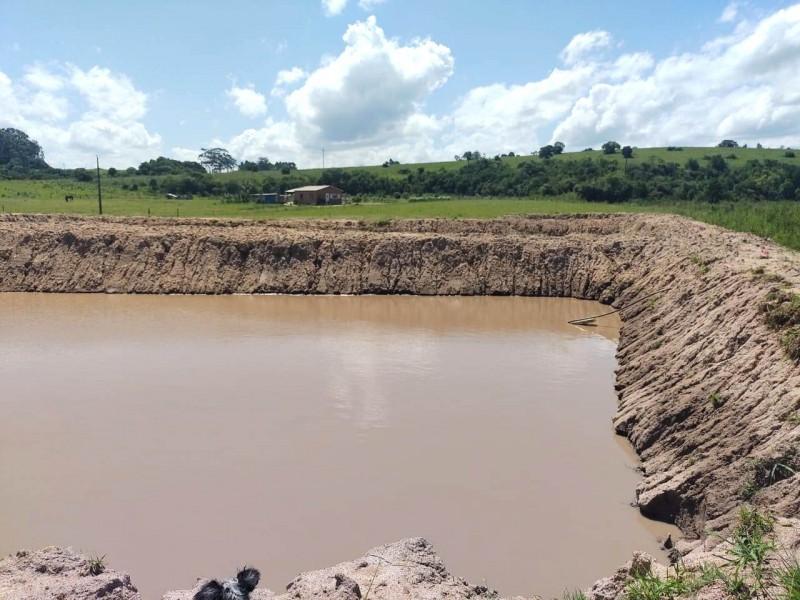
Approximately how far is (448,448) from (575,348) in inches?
379

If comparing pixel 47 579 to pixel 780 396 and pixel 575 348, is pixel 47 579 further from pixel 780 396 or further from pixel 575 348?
pixel 575 348

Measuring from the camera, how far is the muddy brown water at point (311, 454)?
8742mm

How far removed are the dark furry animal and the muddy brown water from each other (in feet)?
6.07

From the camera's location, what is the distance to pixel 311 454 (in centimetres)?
1142

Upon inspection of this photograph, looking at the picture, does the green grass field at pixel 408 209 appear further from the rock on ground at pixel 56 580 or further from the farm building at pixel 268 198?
the rock on ground at pixel 56 580

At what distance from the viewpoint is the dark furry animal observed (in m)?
5.97

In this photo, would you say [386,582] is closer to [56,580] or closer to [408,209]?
[56,580]

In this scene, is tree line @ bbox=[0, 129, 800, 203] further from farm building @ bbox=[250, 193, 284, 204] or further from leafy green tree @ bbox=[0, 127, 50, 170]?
leafy green tree @ bbox=[0, 127, 50, 170]

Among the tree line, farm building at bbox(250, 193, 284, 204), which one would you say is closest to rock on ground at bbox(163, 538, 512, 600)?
the tree line

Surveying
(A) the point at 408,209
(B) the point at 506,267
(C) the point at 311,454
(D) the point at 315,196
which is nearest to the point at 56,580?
(C) the point at 311,454

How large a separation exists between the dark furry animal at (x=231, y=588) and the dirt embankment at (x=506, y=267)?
775cm

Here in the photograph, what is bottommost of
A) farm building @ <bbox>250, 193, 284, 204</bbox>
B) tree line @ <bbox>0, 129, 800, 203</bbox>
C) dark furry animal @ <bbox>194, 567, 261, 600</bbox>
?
dark furry animal @ <bbox>194, 567, 261, 600</bbox>

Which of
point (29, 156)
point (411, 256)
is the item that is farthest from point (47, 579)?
point (29, 156)

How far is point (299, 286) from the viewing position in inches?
1154
